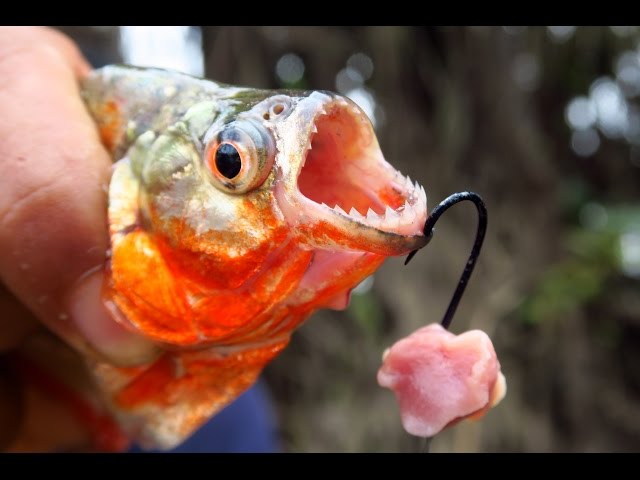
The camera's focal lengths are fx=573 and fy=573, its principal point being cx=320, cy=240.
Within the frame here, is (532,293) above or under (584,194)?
under

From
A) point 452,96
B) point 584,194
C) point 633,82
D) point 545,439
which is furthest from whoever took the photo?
point 633,82

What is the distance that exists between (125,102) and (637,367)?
16.6 ft

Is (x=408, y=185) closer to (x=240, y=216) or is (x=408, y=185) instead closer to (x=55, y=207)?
(x=240, y=216)

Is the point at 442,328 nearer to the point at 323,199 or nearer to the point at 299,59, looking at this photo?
the point at 323,199

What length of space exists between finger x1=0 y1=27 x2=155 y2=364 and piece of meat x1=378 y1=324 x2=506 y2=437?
0.51m

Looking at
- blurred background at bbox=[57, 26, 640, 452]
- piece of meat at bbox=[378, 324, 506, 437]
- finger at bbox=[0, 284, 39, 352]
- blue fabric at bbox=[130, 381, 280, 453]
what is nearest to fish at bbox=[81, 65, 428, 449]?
piece of meat at bbox=[378, 324, 506, 437]

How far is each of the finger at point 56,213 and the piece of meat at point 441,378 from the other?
505mm

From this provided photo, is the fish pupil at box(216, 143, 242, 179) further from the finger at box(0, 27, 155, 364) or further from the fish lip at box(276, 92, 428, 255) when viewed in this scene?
the finger at box(0, 27, 155, 364)

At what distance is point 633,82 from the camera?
596 cm

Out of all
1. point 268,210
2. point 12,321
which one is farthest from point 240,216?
point 12,321

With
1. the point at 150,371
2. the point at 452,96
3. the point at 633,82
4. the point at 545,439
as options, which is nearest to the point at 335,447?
the point at 545,439

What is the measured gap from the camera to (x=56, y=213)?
1093 mm

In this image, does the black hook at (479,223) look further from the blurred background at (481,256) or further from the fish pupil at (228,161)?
the blurred background at (481,256)

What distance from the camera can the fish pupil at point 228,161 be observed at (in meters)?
0.92
